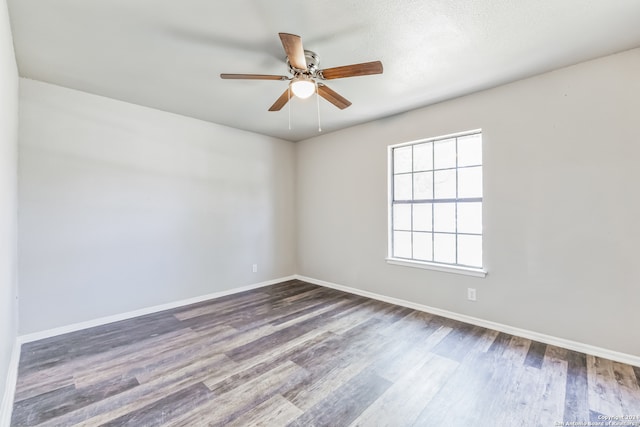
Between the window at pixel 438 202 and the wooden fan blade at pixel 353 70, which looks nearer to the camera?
the wooden fan blade at pixel 353 70

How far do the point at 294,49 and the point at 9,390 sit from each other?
2999 millimetres

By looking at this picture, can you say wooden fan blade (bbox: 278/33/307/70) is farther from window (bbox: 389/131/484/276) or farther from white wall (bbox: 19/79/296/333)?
white wall (bbox: 19/79/296/333)

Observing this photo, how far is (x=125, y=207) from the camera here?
325 cm

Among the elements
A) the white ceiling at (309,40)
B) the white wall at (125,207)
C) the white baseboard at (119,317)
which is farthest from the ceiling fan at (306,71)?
the white baseboard at (119,317)

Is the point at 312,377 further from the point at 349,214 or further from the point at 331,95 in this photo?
the point at 349,214

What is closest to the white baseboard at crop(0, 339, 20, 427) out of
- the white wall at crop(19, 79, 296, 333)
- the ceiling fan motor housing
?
the white wall at crop(19, 79, 296, 333)

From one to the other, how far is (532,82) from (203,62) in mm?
3113

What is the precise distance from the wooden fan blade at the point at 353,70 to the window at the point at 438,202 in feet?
5.83

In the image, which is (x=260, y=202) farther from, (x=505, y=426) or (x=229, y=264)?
(x=505, y=426)

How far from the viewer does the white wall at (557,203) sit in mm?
2262

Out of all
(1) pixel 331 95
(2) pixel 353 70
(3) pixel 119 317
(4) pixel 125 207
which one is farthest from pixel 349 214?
(3) pixel 119 317

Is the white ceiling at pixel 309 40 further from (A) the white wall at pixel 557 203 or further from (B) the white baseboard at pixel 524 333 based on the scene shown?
(B) the white baseboard at pixel 524 333

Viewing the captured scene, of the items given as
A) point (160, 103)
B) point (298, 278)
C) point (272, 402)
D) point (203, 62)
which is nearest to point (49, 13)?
point (203, 62)

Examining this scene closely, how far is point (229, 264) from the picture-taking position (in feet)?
13.7
